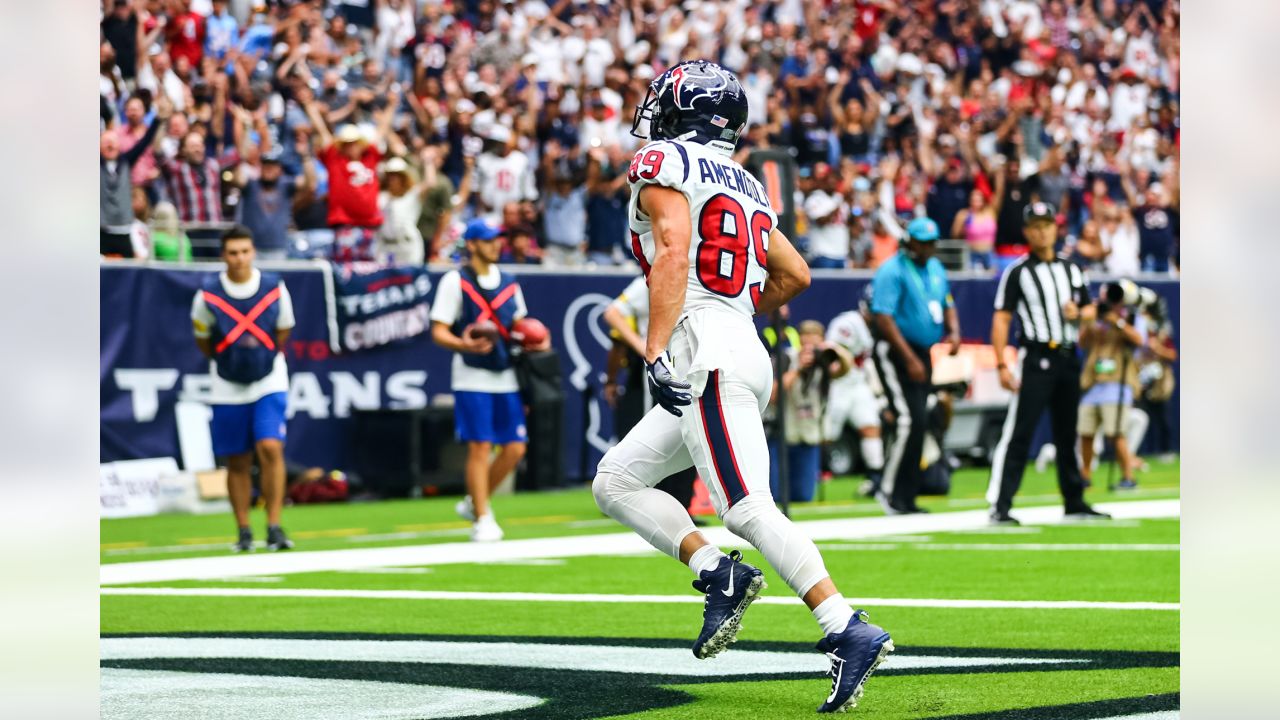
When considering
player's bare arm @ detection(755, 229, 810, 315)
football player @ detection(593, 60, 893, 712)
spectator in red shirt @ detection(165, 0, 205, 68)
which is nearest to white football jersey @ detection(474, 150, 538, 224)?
spectator in red shirt @ detection(165, 0, 205, 68)

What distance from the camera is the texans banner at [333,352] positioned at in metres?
17.0

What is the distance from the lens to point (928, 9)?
29.4m

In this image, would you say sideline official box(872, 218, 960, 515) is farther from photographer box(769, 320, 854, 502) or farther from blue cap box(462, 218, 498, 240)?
blue cap box(462, 218, 498, 240)

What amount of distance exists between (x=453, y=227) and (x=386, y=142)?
1199 millimetres

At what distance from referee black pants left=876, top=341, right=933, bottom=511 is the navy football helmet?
27.5 feet

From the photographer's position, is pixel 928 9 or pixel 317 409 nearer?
pixel 317 409

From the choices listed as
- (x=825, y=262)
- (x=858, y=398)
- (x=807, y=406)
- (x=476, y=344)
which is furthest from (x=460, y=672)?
(x=825, y=262)

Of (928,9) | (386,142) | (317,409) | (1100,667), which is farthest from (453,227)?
(1100,667)

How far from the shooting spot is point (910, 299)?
1470cm

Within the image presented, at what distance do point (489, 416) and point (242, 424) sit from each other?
66.0 inches

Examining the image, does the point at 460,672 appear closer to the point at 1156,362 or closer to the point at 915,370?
the point at 915,370

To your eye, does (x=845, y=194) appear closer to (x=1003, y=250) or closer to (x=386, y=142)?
(x=1003, y=250)

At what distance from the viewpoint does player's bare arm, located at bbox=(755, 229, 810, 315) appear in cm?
664

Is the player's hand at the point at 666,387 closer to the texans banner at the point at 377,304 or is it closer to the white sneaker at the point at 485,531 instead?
the white sneaker at the point at 485,531
